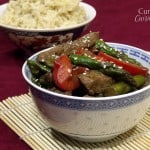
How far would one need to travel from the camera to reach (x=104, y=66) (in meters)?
0.95

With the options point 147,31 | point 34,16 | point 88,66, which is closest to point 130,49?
point 88,66

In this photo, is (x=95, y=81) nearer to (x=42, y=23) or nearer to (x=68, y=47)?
(x=68, y=47)

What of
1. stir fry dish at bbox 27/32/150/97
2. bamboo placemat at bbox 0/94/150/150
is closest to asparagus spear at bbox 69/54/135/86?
stir fry dish at bbox 27/32/150/97

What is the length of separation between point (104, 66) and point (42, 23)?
0.52 metres

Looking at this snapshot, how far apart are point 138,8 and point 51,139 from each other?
108 cm

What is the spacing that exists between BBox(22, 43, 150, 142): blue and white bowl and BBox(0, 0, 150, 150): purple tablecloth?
126 millimetres

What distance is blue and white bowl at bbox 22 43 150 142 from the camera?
2.90 feet

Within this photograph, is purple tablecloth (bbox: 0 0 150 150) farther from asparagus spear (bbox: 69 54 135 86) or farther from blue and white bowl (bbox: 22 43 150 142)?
asparagus spear (bbox: 69 54 135 86)

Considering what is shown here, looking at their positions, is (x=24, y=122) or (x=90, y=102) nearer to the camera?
(x=90, y=102)

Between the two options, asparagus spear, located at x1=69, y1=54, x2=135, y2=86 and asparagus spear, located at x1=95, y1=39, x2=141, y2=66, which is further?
asparagus spear, located at x1=95, y1=39, x2=141, y2=66

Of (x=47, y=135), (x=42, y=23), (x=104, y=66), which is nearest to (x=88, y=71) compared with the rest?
(x=104, y=66)

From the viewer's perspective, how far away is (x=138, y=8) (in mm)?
1926

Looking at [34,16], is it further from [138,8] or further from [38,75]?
[138,8]

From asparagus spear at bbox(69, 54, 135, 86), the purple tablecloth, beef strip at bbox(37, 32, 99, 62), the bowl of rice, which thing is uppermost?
asparagus spear at bbox(69, 54, 135, 86)
